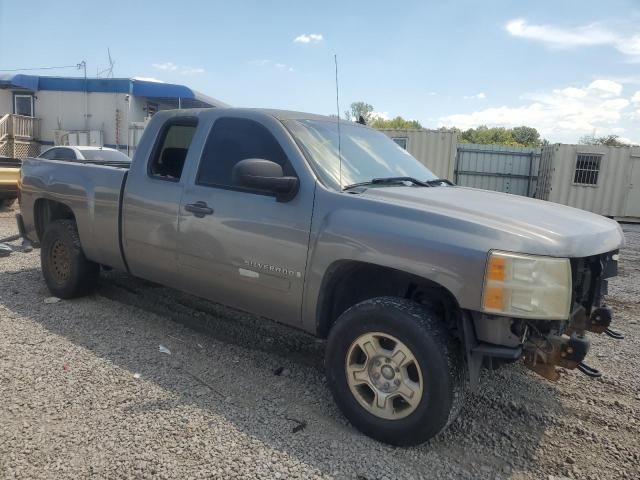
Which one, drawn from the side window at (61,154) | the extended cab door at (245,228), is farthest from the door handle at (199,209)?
the side window at (61,154)

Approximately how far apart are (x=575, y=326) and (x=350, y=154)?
1902 mm

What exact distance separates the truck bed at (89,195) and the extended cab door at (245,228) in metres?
0.98

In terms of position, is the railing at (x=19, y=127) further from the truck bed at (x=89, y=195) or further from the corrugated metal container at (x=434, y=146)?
the truck bed at (x=89, y=195)

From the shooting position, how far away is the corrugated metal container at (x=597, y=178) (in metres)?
18.4

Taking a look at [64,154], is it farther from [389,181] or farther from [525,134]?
[525,134]

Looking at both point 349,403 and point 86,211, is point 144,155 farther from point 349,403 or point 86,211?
point 349,403

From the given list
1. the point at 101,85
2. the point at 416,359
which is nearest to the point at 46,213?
the point at 416,359

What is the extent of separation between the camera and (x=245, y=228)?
3574 millimetres

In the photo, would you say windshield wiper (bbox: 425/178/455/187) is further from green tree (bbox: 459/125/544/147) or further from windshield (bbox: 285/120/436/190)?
green tree (bbox: 459/125/544/147)

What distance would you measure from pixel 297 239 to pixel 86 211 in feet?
8.61

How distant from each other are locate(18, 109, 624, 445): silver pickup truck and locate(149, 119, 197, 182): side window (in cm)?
2

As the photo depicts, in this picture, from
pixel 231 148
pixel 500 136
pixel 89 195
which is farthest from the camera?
pixel 500 136

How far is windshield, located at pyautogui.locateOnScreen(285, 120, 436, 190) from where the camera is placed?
3.50m

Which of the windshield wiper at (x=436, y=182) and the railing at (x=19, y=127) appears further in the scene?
the railing at (x=19, y=127)
